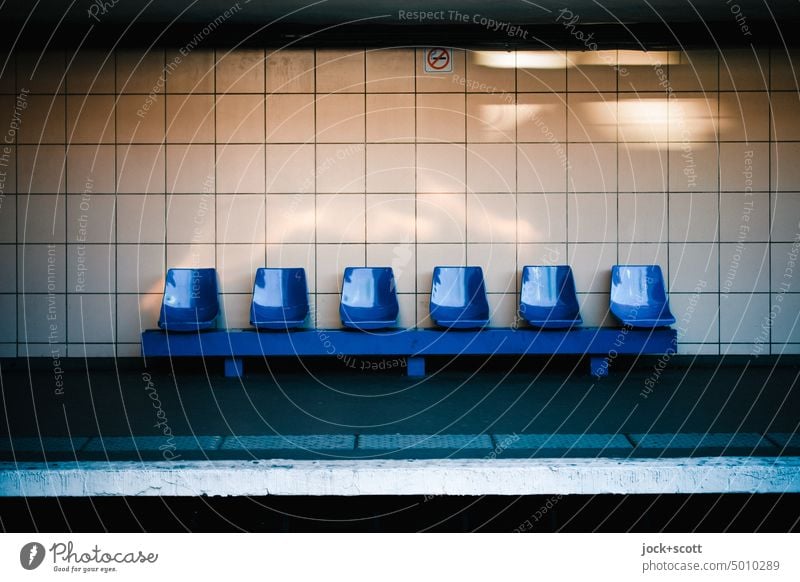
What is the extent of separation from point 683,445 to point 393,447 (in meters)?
1.52

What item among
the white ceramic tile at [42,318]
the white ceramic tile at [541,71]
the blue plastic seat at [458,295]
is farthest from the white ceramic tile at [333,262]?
the white ceramic tile at [42,318]

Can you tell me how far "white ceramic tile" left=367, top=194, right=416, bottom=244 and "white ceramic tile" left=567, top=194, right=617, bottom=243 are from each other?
4.92 feet

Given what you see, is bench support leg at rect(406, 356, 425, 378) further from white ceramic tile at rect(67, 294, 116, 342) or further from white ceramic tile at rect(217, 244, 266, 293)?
white ceramic tile at rect(67, 294, 116, 342)

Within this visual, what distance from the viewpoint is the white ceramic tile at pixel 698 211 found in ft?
21.8

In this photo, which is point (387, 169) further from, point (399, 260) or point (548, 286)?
point (548, 286)

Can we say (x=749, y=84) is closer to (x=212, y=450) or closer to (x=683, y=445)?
(x=683, y=445)

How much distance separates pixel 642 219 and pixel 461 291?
1851mm

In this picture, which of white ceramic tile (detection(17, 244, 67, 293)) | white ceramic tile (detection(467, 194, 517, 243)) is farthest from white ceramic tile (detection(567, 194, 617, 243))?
Result: white ceramic tile (detection(17, 244, 67, 293))

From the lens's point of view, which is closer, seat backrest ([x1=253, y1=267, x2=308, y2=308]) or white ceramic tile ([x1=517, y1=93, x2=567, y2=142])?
seat backrest ([x1=253, y1=267, x2=308, y2=308])

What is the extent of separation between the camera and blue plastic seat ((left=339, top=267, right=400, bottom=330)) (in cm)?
648

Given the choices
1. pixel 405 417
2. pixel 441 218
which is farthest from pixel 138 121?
pixel 405 417

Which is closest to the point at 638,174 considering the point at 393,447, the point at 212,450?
the point at 393,447

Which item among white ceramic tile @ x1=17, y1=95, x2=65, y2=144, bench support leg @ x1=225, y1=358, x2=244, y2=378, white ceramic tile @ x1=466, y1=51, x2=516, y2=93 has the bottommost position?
bench support leg @ x1=225, y1=358, x2=244, y2=378

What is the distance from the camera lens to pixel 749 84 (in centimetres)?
660
